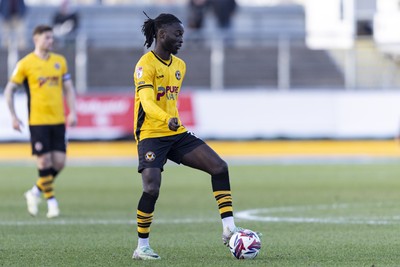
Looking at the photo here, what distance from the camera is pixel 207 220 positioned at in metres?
13.9

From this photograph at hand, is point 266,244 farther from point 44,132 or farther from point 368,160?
point 368,160

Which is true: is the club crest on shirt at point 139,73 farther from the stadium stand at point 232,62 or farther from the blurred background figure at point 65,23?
the blurred background figure at point 65,23

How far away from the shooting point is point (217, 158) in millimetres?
10336

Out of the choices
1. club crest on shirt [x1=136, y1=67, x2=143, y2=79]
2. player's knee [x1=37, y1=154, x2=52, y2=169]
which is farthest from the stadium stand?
club crest on shirt [x1=136, y1=67, x2=143, y2=79]

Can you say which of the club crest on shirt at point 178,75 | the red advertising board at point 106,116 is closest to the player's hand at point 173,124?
the club crest on shirt at point 178,75

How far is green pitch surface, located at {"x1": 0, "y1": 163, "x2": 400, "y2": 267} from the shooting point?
401 inches

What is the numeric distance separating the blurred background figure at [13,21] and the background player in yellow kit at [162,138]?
76.1 ft

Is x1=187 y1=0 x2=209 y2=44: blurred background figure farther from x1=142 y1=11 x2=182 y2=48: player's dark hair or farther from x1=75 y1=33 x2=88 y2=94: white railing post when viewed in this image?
x1=142 y1=11 x2=182 y2=48: player's dark hair

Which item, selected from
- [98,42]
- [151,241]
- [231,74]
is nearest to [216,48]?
[231,74]

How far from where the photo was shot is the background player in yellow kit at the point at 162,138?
1020 centimetres

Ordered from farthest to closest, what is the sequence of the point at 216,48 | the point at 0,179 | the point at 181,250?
the point at 216,48 → the point at 0,179 → the point at 181,250

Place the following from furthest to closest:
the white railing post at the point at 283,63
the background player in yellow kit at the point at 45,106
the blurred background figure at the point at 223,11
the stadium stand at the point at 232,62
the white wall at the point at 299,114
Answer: the blurred background figure at the point at 223,11, the stadium stand at the point at 232,62, the white railing post at the point at 283,63, the white wall at the point at 299,114, the background player in yellow kit at the point at 45,106

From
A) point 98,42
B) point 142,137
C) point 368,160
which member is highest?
point 142,137

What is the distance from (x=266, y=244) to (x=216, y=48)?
68.2 ft
